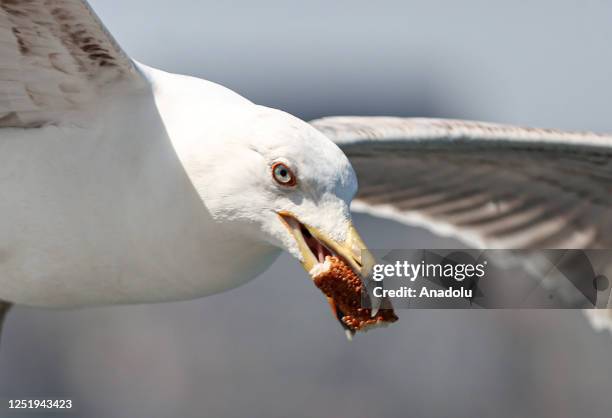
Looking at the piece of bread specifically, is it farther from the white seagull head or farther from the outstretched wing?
the outstretched wing

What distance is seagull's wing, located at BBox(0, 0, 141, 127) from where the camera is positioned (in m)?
4.95

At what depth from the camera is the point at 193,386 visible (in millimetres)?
25234

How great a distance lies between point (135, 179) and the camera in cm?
528

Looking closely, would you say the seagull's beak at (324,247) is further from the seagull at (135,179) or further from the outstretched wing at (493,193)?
the outstretched wing at (493,193)

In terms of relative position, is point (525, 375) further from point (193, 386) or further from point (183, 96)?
point (183, 96)

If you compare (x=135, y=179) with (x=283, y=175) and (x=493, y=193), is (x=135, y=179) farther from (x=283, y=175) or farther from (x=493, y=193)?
(x=493, y=193)

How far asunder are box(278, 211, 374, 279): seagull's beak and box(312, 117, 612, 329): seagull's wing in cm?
255

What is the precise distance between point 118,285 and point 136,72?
0.91 meters

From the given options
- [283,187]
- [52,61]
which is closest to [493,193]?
[283,187]

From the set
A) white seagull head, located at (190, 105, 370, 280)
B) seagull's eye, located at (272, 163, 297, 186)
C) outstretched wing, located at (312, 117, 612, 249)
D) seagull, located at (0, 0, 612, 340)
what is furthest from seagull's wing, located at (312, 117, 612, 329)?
seagull's eye, located at (272, 163, 297, 186)

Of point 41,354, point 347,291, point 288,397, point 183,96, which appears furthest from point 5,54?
point 41,354

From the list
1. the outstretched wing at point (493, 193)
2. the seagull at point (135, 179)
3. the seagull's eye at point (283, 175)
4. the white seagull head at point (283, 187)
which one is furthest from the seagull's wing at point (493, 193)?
the seagull's eye at point (283, 175)

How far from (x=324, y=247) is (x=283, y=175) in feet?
1.06

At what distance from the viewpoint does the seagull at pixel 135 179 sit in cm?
498
